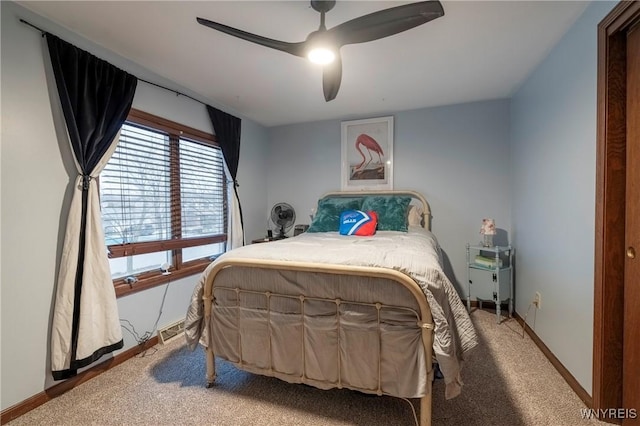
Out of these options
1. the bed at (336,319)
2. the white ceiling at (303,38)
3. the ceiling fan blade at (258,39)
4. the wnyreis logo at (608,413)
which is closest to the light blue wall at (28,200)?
the white ceiling at (303,38)

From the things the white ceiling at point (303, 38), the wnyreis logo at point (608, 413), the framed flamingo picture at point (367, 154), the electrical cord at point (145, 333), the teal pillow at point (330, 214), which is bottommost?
the wnyreis logo at point (608, 413)

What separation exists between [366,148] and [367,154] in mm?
79

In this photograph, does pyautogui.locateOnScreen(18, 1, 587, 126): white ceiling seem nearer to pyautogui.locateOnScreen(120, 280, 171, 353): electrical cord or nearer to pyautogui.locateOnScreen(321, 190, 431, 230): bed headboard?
pyautogui.locateOnScreen(321, 190, 431, 230): bed headboard

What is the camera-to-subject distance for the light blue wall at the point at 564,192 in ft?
5.21

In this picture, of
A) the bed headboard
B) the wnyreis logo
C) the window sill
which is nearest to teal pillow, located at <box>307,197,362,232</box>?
the bed headboard

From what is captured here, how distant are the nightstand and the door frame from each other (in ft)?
3.95

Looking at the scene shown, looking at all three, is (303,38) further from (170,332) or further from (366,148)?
(170,332)

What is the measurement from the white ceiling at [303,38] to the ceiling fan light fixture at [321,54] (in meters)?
0.28

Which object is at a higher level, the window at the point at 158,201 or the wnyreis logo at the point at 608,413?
the window at the point at 158,201

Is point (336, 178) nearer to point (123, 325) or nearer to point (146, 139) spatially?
point (146, 139)

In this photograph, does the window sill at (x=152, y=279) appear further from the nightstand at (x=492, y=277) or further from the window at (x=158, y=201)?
the nightstand at (x=492, y=277)

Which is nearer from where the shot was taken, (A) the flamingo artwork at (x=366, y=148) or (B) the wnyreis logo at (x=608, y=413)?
(B) the wnyreis logo at (x=608, y=413)

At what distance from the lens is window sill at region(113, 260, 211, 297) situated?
2.11 metres

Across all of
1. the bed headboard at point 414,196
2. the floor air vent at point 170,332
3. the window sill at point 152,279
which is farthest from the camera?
the bed headboard at point 414,196
